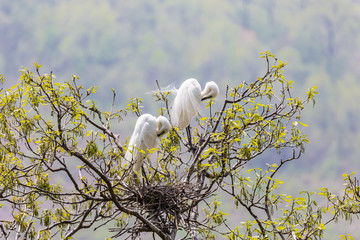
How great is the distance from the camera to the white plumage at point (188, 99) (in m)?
5.30

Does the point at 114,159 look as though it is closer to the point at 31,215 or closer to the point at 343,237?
the point at 31,215

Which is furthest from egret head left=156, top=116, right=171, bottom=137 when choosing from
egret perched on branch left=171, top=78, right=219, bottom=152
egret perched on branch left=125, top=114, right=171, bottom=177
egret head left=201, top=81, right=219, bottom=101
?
egret head left=201, top=81, right=219, bottom=101

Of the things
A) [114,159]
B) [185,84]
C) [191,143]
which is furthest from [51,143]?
[185,84]

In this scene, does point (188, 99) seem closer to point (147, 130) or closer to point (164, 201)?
point (147, 130)

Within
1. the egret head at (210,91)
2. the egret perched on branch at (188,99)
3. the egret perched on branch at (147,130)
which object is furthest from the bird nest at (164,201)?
the egret head at (210,91)

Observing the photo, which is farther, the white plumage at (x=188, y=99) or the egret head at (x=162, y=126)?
the white plumage at (x=188, y=99)

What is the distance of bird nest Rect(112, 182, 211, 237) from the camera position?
12.5 feet

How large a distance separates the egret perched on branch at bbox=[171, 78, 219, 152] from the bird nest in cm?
129

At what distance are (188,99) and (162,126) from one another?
0.99 meters

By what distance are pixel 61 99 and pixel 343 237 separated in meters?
→ 2.72

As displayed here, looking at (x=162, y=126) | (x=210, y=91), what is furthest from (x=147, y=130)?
(x=210, y=91)

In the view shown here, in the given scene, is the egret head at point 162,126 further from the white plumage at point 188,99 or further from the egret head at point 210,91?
the egret head at point 210,91

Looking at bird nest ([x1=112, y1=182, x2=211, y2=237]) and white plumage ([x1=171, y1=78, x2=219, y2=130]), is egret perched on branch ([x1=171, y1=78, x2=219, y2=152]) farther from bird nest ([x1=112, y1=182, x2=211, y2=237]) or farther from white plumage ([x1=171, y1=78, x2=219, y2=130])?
bird nest ([x1=112, y1=182, x2=211, y2=237])

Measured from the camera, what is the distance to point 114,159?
366cm
